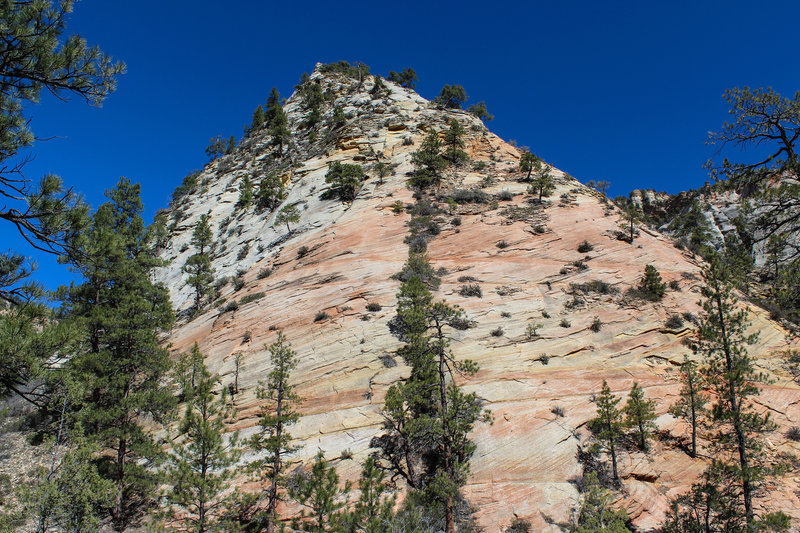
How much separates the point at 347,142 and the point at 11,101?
52.9 m

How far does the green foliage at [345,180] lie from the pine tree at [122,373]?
953 inches

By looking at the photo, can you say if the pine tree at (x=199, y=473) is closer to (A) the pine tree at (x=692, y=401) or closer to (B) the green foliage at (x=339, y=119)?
(A) the pine tree at (x=692, y=401)

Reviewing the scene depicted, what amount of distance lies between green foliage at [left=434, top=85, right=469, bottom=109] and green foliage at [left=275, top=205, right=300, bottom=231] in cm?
3787

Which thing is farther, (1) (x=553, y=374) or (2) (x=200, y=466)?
(1) (x=553, y=374)

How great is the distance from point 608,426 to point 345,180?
35.7m

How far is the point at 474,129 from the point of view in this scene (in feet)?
190

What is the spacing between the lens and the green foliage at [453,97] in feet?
228

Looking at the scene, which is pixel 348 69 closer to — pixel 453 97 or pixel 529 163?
pixel 453 97

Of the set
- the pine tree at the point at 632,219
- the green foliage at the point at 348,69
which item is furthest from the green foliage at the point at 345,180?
the green foliage at the point at 348,69

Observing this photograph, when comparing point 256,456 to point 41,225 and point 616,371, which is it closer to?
point 41,225

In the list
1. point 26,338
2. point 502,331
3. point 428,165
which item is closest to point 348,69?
point 428,165

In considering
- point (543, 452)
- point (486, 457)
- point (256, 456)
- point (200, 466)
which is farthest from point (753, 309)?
point (200, 466)

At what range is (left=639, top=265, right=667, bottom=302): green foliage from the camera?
27.0m

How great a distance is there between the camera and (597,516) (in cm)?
1536
